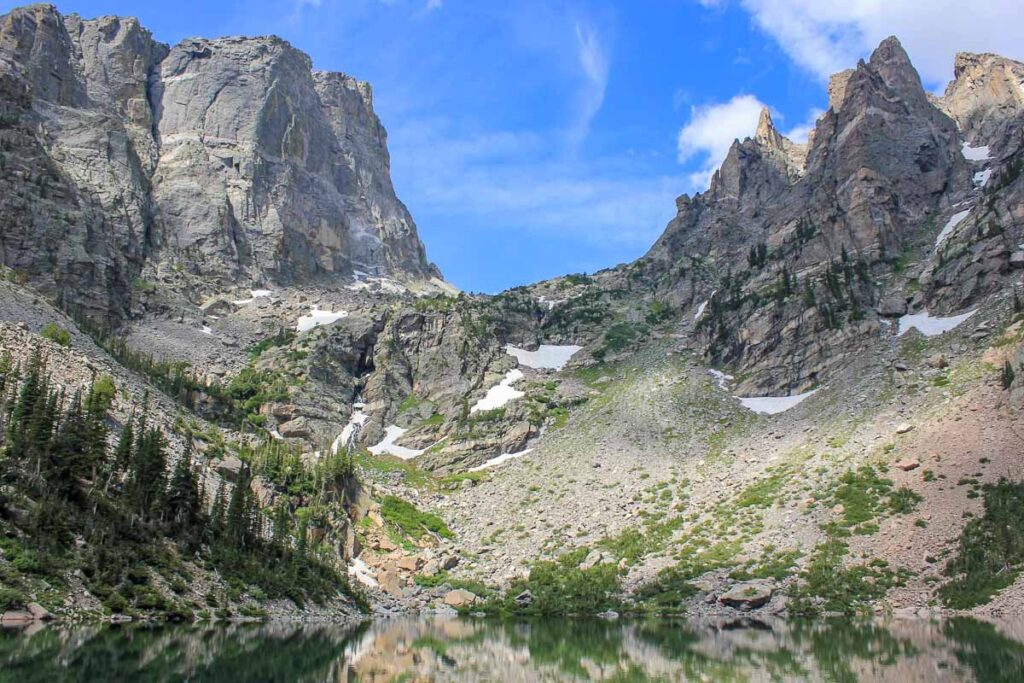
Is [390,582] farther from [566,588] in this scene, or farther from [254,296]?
[254,296]

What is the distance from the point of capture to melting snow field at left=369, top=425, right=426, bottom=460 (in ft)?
359

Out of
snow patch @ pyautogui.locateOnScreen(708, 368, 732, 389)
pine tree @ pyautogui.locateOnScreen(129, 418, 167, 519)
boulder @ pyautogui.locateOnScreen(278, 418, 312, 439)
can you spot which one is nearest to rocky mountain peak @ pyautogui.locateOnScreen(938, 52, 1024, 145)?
snow patch @ pyautogui.locateOnScreen(708, 368, 732, 389)

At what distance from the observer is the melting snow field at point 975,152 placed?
148m

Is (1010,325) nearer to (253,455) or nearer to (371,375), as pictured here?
(253,455)

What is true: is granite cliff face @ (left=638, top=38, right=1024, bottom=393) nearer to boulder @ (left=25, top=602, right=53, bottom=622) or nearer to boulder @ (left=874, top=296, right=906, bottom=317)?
boulder @ (left=874, top=296, right=906, bottom=317)

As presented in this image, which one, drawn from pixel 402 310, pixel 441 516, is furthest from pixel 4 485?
pixel 402 310

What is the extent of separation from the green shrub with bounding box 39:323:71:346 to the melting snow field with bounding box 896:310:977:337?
9572cm

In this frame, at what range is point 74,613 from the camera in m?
36.6

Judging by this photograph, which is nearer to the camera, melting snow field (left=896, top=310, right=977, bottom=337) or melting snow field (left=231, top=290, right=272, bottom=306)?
melting snow field (left=896, top=310, right=977, bottom=337)

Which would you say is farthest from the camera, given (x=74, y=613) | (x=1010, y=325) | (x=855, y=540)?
(x=1010, y=325)

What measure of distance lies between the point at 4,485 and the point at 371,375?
8777 centimetres

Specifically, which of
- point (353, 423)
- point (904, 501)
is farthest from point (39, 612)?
point (353, 423)

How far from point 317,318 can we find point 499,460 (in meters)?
64.7

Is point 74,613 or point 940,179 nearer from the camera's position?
point 74,613
